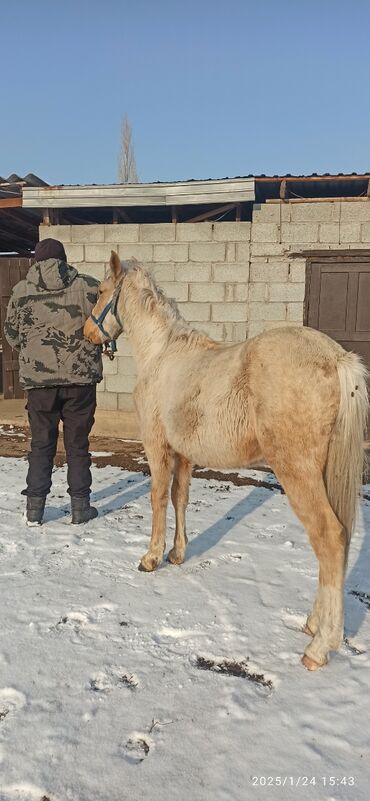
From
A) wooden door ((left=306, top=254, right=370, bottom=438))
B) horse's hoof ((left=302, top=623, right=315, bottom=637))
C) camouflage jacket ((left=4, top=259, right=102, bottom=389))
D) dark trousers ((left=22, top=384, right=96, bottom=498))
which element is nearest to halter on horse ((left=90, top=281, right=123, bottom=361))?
camouflage jacket ((left=4, top=259, right=102, bottom=389))

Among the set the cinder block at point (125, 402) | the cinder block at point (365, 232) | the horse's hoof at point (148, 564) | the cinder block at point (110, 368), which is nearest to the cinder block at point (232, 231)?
the cinder block at point (365, 232)

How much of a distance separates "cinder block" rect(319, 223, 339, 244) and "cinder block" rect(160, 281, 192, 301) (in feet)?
7.29

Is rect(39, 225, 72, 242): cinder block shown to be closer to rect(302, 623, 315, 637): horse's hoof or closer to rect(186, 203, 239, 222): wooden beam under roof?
rect(186, 203, 239, 222): wooden beam under roof

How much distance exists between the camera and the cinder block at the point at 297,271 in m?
7.31

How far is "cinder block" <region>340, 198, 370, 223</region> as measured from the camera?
7.06 metres

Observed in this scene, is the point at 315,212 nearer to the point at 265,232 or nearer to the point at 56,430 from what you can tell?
the point at 265,232

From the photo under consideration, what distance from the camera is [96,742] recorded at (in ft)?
6.42

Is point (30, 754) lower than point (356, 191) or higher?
lower

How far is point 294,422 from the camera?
2.44 metres

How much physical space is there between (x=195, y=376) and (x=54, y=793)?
2.18 meters

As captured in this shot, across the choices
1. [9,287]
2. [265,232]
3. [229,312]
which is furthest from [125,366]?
[9,287]

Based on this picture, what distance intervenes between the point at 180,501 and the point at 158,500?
0.24 metres

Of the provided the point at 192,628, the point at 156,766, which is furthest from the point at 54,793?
the point at 192,628

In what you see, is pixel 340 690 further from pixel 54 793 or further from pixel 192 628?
pixel 54 793
